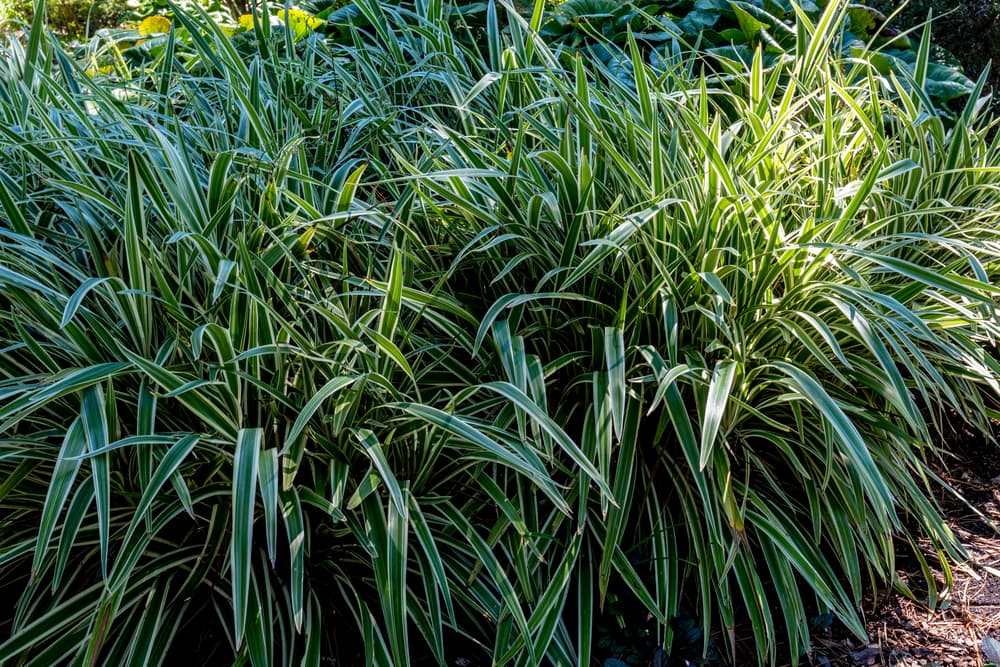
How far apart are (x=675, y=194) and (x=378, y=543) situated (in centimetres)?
103

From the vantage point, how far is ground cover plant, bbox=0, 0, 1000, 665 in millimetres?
1538

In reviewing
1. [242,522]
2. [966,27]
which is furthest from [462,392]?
[966,27]

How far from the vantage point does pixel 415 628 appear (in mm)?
1770

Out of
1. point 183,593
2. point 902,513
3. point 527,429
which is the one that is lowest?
point 902,513

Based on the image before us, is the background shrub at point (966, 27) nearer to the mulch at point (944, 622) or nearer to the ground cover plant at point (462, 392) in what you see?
the ground cover plant at point (462, 392)

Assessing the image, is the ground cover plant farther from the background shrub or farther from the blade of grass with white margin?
the background shrub

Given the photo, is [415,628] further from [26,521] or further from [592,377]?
[26,521]

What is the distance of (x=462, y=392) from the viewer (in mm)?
1668

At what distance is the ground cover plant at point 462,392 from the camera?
1538 millimetres

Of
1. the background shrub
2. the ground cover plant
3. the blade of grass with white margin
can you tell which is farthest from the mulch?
the background shrub

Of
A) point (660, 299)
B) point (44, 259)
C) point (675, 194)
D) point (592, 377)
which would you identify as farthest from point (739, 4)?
point (44, 259)

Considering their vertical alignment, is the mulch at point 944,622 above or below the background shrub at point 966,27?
below

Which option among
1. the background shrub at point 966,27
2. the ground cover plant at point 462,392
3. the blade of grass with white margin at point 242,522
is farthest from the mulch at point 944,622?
the background shrub at point 966,27

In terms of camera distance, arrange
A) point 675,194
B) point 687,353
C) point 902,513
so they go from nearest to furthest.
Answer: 1. point 687,353
2. point 675,194
3. point 902,513
